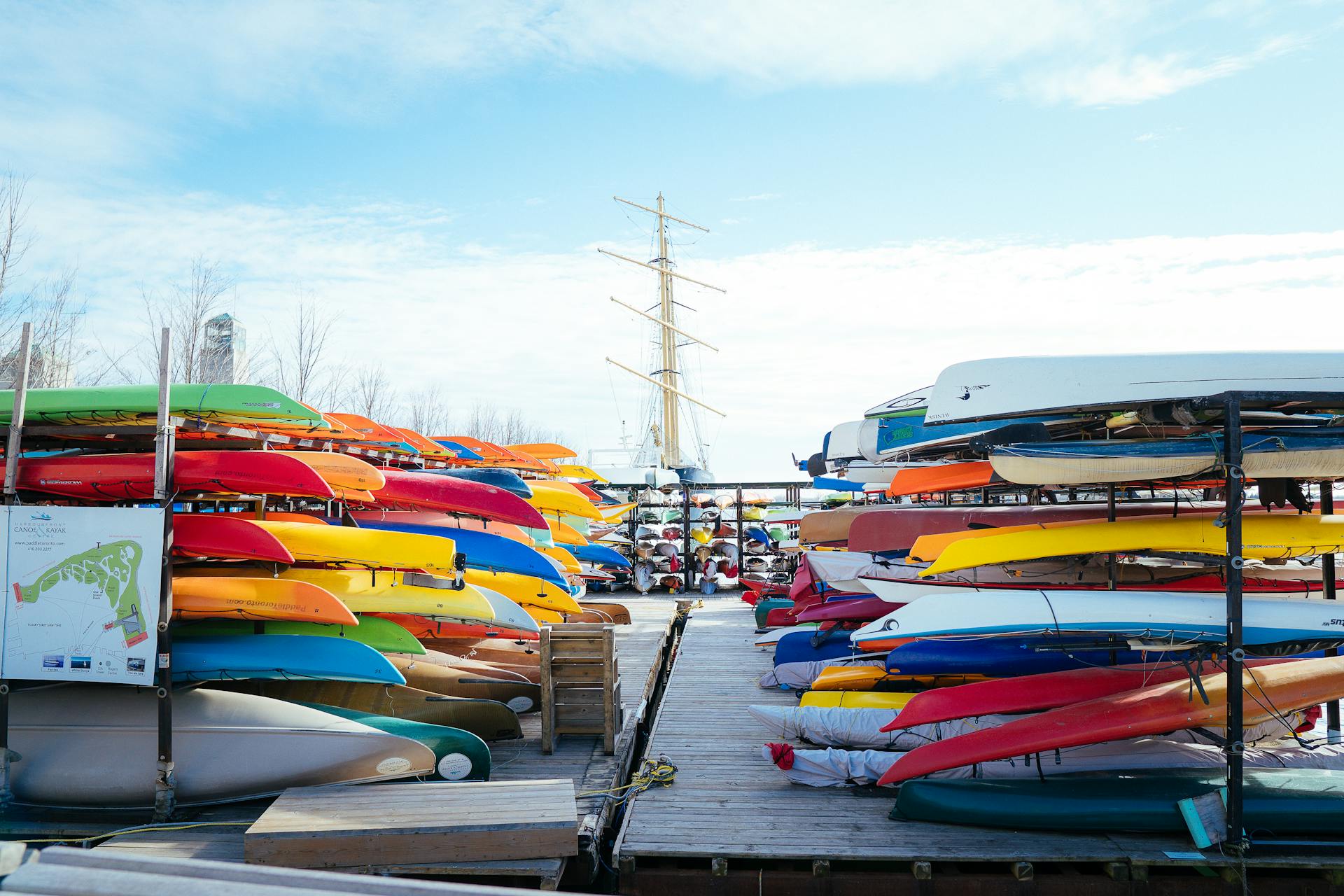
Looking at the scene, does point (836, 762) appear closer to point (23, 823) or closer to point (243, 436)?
point (243, 436)

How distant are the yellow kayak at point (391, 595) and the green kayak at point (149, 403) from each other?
1.84 m

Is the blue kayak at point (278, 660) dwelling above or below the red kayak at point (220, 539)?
below

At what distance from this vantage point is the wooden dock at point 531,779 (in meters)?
5.11

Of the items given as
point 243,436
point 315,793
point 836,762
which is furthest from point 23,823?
point 836,762

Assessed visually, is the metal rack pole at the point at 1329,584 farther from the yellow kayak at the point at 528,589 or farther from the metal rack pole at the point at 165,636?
the metal rack pole at the point at 165,636

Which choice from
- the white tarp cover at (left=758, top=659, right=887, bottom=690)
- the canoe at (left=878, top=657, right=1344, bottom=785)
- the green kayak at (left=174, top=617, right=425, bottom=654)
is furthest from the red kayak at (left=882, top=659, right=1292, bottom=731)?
the green kayak at (left=174, top=617, right=425, bottom=654)

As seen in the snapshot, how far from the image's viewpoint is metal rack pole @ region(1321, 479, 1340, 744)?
712cm

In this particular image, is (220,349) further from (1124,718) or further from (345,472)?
(1124,718)

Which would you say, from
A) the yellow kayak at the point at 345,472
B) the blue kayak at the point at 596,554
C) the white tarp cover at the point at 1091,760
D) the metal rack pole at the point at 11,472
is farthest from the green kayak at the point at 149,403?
the blue kayak at the point at 596,554

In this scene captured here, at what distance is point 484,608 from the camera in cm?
824

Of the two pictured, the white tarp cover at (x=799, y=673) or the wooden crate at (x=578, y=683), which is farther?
the white tarp cover at (x=799, y=673)

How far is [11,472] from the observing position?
242 inches

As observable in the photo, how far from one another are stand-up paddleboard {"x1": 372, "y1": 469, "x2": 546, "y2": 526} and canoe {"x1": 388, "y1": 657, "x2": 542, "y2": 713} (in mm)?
1583

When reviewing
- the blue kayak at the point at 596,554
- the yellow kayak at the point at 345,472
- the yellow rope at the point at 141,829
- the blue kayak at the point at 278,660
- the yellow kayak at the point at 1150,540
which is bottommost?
the yellow rope at the point at 141,829
